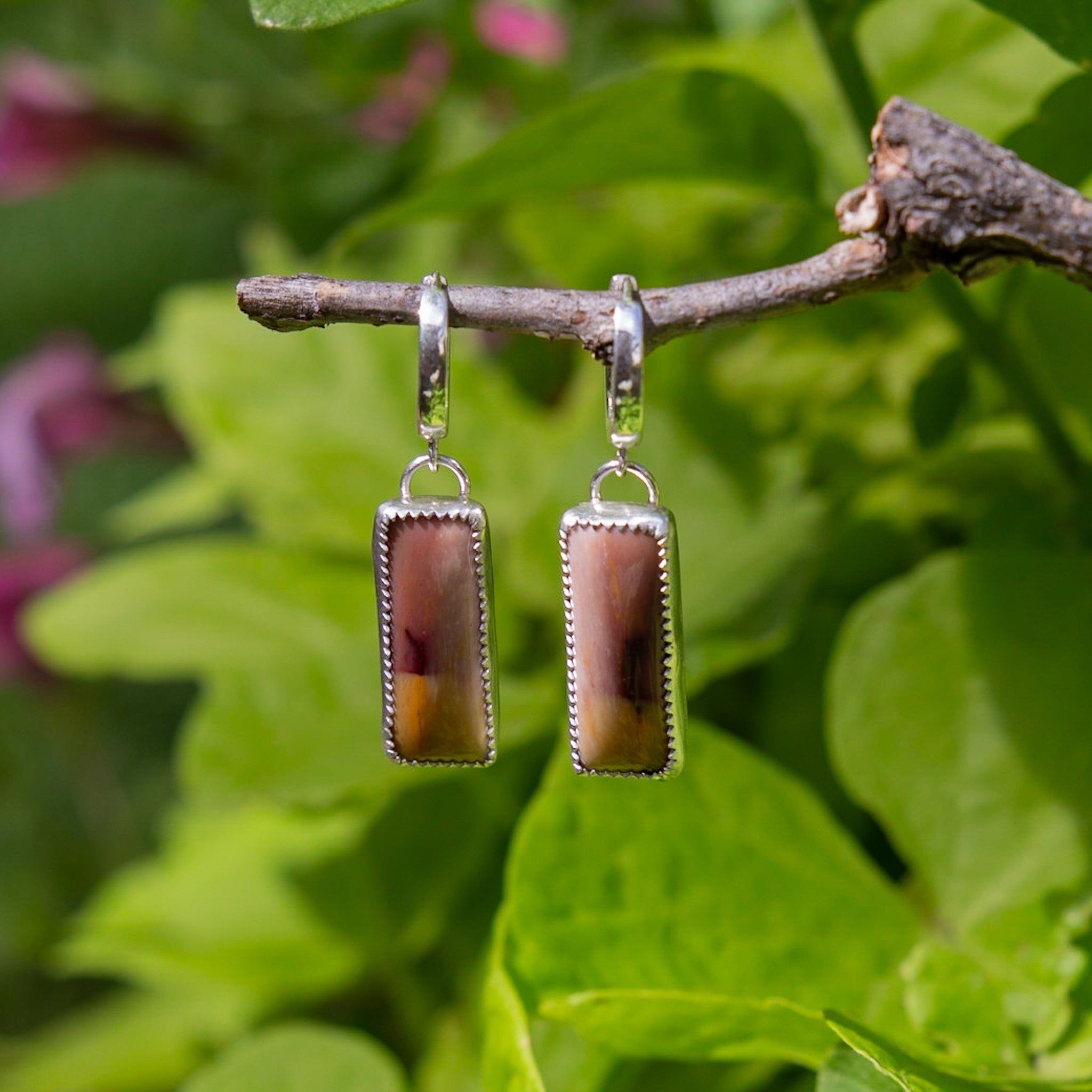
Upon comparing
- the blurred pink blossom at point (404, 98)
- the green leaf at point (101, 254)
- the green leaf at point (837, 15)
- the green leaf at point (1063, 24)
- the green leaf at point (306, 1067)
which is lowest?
the green leaf at point (306, 1067)

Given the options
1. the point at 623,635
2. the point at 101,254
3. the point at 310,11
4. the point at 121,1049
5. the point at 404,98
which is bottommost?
the point at 121,1049

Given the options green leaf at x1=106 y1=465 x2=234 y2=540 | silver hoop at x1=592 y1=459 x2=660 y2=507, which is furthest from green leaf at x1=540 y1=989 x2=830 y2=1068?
green leaf at x1=106 y1=465 x2=234 y2=540

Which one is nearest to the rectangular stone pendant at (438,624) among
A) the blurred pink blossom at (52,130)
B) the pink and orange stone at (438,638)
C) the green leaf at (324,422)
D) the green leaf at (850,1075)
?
the pink and orange stone at (438,638)

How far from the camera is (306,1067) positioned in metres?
0.40

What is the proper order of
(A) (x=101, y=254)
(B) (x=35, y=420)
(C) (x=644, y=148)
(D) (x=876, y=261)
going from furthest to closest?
(A) (x=101, y=254), (B) (x=35, y=420), (C) (x=644, y=148), (D) (x=876, y=261)

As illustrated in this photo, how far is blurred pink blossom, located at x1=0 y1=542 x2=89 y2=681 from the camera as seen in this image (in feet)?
Result: 3.01

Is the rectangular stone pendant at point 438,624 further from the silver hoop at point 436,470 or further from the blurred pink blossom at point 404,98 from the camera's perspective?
the blurred pink blossom at point 404,98

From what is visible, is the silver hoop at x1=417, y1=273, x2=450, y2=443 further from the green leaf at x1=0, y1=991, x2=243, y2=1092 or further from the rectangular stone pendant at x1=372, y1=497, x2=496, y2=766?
the green leaf at x1=0, y1=991, x2=243, y2=1092

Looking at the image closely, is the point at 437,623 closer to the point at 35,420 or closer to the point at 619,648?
the point at 619,648

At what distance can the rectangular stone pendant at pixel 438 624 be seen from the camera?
0.98 ft

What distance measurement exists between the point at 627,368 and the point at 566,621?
0.07m

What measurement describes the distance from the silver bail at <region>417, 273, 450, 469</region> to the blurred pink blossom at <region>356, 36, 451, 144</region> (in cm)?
51

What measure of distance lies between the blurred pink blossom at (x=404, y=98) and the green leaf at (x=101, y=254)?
28.0 inches

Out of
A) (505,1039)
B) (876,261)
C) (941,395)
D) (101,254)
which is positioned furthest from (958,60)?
(101,254)
